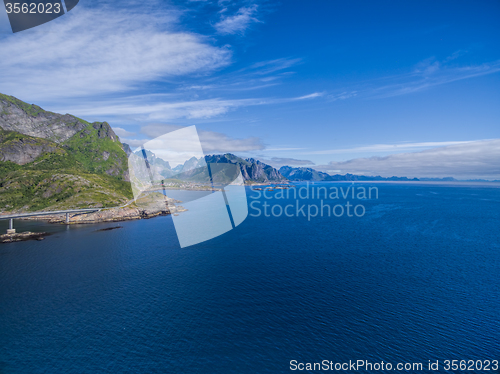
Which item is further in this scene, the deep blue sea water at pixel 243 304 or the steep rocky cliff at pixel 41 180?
the steep rocky cliff at pixel 41 180

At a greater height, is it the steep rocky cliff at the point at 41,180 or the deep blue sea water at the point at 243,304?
the steep rocky cliff at the point at 41,180

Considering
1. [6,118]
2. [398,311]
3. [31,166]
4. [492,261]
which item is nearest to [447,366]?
[398,311]

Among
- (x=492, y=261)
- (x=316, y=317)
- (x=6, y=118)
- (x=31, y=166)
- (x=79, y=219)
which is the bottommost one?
(x=492, y=261)

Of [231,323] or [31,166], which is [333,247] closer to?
[231,323]

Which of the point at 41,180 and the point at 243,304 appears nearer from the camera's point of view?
the point at 243,304

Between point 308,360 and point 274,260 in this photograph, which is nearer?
point 308,360

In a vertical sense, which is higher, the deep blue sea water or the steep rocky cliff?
the steep rocky cliff

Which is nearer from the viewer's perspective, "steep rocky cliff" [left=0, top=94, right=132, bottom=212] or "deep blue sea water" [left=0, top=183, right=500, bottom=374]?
"deep blue sea water" [left=0, top=183, right=500, bottom=374]

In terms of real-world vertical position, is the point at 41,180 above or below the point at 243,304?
above
